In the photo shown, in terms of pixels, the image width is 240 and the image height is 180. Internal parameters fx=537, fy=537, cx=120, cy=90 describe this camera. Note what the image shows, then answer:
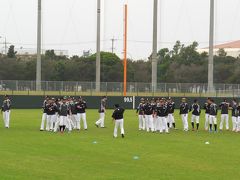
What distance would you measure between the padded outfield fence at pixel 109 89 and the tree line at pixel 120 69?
2380 centimetres

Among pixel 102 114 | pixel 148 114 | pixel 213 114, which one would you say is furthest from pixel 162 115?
pixel 102 114

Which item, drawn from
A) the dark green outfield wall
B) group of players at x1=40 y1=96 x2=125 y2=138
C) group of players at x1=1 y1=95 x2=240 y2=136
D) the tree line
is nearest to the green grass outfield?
group of players at x1=40 y1=96 x2=125 y2=138

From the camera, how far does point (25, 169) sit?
15055 mm

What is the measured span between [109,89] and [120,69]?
25282 millimetres

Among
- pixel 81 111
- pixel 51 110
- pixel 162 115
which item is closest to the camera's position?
pixel 51 110

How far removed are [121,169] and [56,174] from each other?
211 centimetres

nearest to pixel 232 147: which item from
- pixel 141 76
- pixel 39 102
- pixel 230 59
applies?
pixel 39 102

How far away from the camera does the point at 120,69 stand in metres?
87.9

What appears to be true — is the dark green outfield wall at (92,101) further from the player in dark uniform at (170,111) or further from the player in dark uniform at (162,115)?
the player in dark uniform at (162,115)

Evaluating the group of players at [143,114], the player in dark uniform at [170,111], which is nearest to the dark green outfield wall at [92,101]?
the group of players at [143,114]

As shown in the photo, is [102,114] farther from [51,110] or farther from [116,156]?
[116,156]

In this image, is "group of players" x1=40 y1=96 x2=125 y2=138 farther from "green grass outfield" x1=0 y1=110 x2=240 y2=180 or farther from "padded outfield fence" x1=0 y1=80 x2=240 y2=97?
"padded outfield fence" x1=0 y1=80 x2=240 y2=97

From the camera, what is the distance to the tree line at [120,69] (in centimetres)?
8562

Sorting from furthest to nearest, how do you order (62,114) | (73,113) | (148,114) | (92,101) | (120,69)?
(120,69), (92,101), (73,113), (148,114), (62,114)
